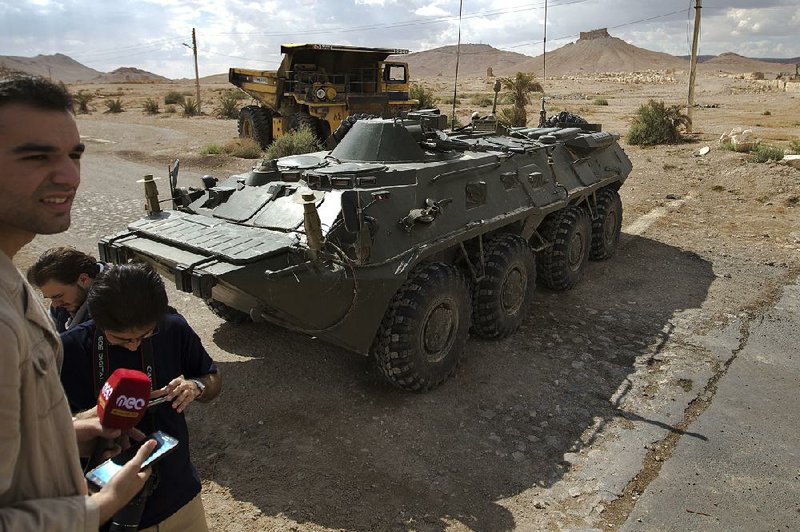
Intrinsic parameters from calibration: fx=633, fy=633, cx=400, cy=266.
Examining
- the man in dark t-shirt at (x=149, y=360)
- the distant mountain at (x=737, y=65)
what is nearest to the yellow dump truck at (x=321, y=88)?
the man in dark t-shirt at (x=149, y=360)

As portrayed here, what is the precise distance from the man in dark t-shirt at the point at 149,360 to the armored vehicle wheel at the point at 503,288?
11.0 feet

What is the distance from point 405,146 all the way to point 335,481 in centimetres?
294

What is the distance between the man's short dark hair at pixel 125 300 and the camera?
6.36 feet

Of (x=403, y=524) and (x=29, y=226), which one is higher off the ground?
(x=29, y=226)

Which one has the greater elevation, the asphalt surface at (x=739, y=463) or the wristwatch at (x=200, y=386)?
the wristwatch at (x=200, y=386)

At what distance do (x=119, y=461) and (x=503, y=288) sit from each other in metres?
4.24

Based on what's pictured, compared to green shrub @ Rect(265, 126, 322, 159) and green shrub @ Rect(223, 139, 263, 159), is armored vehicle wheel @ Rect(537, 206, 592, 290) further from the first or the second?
green shrub @ Rect(223, 139, 263, 159)

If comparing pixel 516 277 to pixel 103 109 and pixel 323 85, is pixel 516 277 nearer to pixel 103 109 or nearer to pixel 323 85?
pixel 323 85

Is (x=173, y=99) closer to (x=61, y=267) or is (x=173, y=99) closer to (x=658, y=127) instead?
(x=658, y=127)

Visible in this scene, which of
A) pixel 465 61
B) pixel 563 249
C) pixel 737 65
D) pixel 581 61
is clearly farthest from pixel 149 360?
pixel 465 61

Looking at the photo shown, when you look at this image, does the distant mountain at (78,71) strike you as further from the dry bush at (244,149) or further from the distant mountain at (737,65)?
the dry bush at (244,149)

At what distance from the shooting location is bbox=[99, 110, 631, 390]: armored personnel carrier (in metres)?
4.00

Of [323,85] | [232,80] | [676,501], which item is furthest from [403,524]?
[232,80]

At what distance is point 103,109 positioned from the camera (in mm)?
29844
